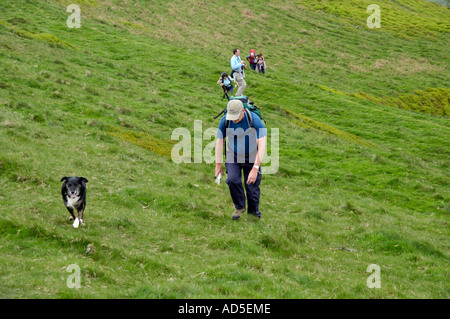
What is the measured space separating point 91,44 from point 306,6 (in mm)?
70714

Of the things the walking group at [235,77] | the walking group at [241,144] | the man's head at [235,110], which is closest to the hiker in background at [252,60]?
the walking group at [235,77]

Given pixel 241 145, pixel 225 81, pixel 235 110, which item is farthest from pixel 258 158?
pixel 225 81

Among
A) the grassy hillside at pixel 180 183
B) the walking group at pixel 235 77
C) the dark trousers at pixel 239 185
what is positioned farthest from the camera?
the walking group at pixel 235 77

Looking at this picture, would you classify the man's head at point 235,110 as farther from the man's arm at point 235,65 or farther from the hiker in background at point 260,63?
the hiker in background at point 260,63

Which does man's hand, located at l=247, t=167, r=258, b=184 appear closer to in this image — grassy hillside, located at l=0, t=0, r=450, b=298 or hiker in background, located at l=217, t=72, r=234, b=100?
grassy hillside, located at l=0, t=0, r=450, b=298

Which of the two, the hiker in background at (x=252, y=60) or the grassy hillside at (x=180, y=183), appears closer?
the grassy hillside at (x=180, y=183)

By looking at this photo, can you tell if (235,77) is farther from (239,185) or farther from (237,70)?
(239,185)

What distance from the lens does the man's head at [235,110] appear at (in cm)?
1115

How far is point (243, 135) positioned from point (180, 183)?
498 centimetres

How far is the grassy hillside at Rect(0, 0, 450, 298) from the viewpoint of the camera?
28.9ft

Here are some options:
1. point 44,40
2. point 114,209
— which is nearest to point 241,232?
point 114,209

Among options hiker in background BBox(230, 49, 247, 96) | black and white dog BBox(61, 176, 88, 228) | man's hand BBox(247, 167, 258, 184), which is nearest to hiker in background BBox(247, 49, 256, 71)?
hiker in background BBox(230, 49, 247, 96)

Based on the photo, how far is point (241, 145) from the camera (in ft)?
38.9
